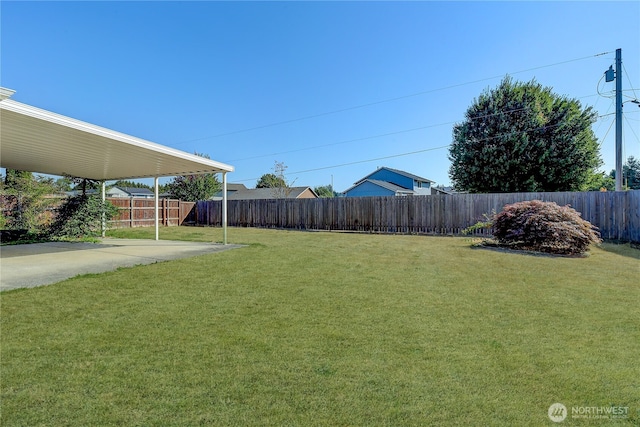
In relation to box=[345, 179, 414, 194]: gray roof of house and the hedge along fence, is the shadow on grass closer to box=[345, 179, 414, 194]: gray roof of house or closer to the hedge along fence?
the hedge along fence

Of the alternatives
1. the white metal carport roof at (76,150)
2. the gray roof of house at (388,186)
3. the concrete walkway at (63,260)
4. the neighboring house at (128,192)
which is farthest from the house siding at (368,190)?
the neighboring house at (128,192)

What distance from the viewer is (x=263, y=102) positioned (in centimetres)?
2358

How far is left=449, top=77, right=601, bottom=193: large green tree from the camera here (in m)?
17.9

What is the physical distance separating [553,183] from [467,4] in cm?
1282

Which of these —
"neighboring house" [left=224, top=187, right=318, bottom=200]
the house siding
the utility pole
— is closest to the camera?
the utility pole

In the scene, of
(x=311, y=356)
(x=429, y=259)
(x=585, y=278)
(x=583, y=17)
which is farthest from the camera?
Result: (x=583, y=17)

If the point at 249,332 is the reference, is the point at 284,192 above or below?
above

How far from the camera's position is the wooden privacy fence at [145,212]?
18125 millimetres

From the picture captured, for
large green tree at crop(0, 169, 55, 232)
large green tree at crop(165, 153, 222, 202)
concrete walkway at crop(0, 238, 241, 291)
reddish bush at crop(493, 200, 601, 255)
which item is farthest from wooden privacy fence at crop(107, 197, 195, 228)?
reddish bush at crop(493, 200, 601, 255)

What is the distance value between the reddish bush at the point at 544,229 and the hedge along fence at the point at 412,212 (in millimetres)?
3424

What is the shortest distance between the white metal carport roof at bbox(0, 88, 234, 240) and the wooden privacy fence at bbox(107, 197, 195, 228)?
592 centimetres

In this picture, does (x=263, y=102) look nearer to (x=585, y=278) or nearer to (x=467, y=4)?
(x=467, y=4)

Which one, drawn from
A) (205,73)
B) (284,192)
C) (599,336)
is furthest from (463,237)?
(284,192)

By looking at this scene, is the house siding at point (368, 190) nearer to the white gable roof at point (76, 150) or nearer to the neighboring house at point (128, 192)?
the white gable roof at point (76, 150)
